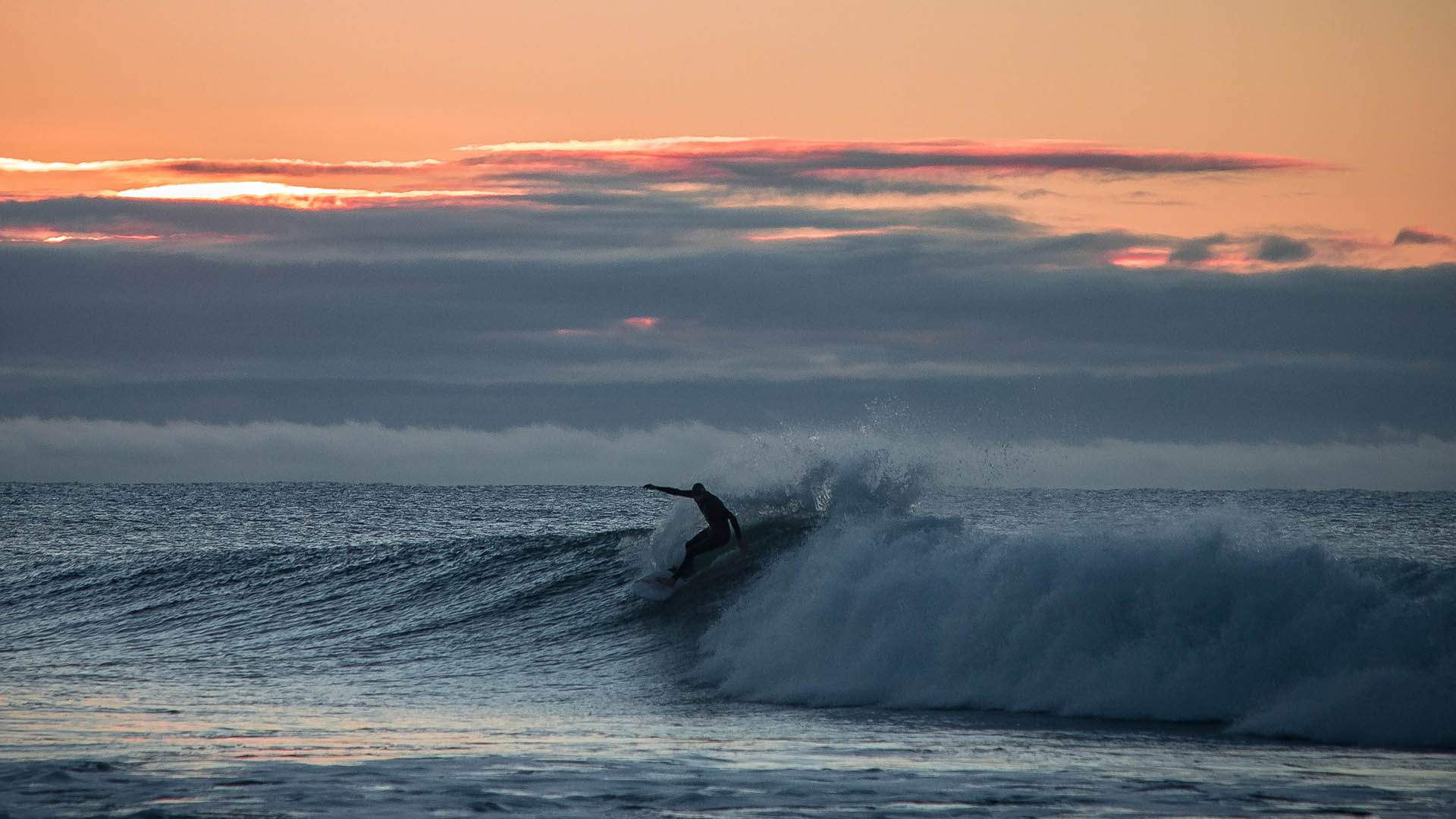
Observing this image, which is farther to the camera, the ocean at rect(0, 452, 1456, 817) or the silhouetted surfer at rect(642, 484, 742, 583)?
the silhouetted surfer at rect(642, 484, 742, 583)

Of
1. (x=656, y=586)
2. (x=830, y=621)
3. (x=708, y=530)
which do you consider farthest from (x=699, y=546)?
(x=830, y=621)

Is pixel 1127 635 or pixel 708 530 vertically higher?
pixel 708 530

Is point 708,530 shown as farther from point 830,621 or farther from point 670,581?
point 830,621

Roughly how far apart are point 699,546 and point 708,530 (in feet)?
1.32

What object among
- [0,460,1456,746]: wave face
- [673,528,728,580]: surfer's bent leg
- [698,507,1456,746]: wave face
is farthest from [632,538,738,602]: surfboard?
[698,507,1456,746]: wave face

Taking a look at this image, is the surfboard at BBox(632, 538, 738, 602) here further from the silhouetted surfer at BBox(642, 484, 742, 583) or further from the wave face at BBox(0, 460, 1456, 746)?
the wave face at BBox(0, 460, 1456, 746)

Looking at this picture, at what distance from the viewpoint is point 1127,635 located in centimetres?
1338

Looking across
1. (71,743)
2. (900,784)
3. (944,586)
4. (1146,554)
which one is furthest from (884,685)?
(71,743)

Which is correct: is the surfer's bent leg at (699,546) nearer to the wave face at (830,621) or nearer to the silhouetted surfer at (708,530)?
the silhouetted surfer at (708,530)

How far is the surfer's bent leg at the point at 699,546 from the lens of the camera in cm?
1905

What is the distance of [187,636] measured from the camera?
65.2ft

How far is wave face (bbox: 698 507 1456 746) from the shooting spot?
11.9 m

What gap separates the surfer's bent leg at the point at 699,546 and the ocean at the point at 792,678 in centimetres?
41

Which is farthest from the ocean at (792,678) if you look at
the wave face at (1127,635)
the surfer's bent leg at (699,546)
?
the surfer's bent leg at (699,546)
